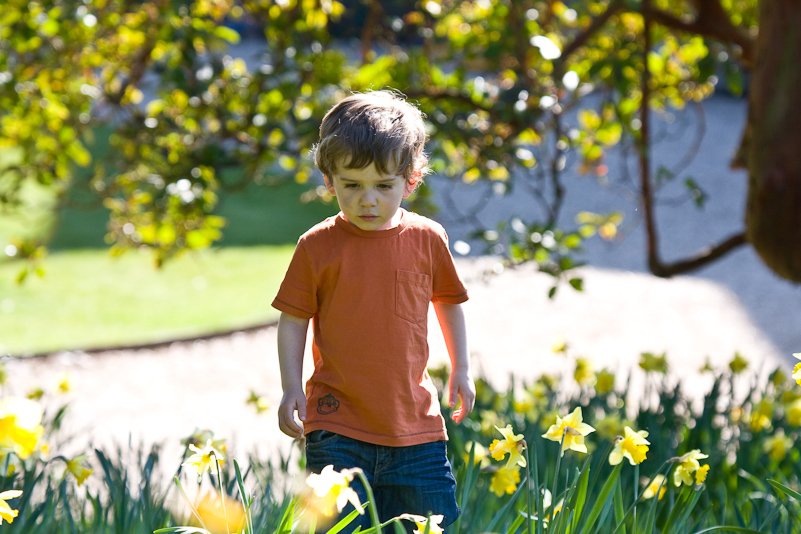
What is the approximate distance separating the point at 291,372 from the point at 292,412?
70mm

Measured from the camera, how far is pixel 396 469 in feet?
4.83

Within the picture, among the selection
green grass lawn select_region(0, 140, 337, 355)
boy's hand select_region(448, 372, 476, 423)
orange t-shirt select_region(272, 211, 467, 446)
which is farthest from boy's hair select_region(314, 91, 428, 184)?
green grass lawn select_region(0, 140, 337, 355)

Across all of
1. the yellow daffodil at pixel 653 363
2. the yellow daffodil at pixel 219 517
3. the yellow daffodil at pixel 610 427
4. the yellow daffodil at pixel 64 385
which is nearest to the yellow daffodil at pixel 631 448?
the yellow daffodil at pixel 219 517

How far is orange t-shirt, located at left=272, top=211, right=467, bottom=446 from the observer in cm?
144

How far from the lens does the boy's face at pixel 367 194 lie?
1.39 meters

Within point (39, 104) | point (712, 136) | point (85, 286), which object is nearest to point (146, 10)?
point (39, 104)

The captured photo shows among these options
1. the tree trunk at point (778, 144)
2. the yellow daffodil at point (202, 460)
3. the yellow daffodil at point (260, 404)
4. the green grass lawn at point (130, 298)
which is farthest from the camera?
the green grass lawn at point (130, 298)

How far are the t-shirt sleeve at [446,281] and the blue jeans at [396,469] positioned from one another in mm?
269

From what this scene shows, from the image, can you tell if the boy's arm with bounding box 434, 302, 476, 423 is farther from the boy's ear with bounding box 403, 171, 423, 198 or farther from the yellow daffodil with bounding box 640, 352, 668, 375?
the yellow daffodil with bounding box 640, 352, 668, 375

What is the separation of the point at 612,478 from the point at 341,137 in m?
0.76

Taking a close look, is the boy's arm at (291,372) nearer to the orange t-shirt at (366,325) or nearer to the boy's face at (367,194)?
→ the orange t-shirt at (366,325)

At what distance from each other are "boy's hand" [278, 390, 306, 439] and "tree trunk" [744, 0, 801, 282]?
137 centimetres

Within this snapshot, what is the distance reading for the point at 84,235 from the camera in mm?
7875

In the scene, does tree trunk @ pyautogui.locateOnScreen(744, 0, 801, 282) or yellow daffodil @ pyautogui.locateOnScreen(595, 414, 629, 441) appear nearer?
tree trunk @ pyautogui.locateOnScreen(744, 0, 801, 282)
